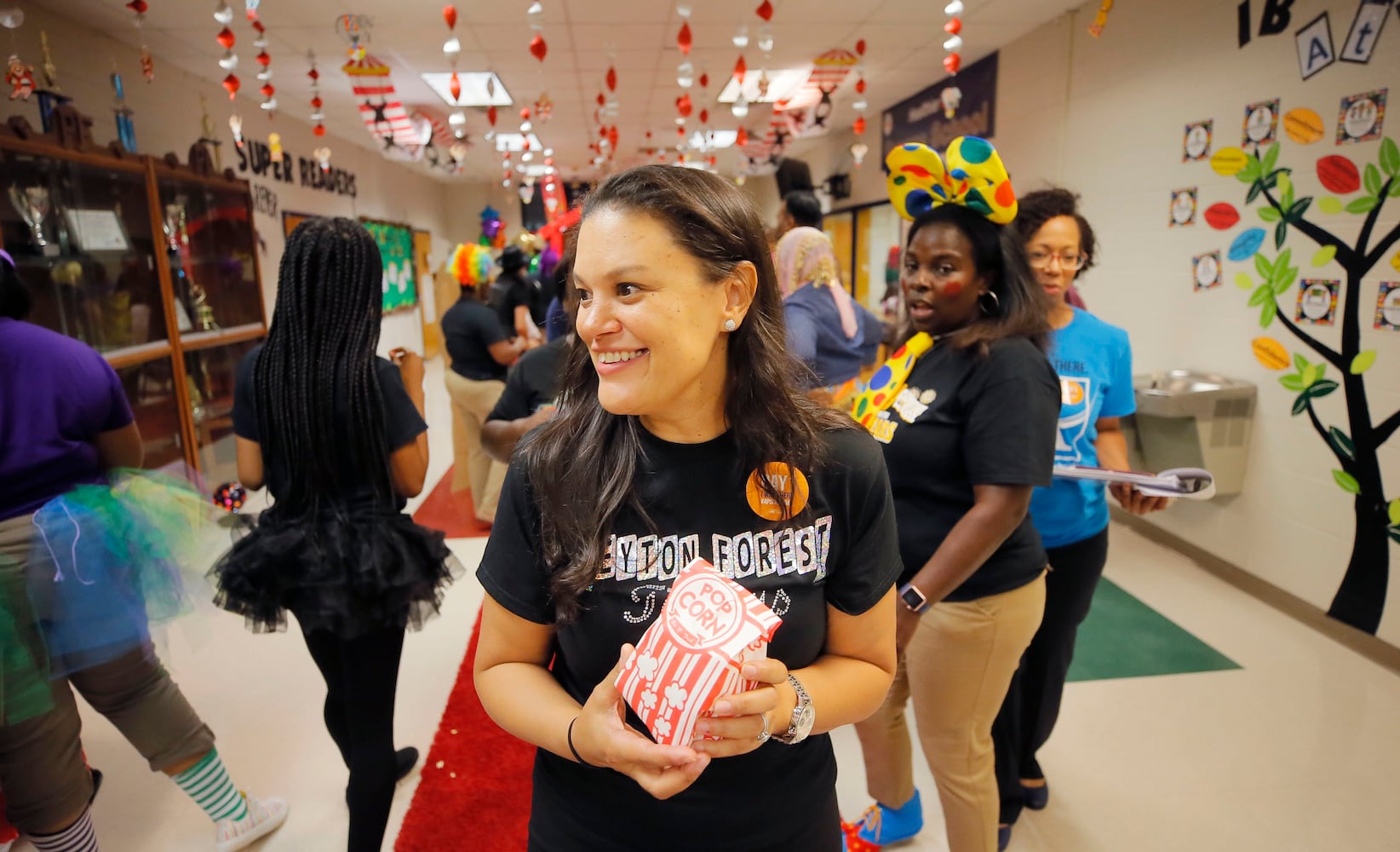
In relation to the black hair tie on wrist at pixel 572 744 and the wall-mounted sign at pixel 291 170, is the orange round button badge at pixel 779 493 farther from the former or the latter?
the wall-mounted sign at pixel 291 170

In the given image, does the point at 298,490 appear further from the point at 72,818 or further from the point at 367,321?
the point at 72,818

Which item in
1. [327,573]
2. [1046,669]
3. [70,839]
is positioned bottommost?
[70,839]

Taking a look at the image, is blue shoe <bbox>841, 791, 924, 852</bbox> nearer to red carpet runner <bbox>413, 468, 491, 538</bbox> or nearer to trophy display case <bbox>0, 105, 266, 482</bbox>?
red carpet runner <bbox>413, 468, 491, 538</bbox>

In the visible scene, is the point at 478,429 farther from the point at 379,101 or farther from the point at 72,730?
the point at 72,730

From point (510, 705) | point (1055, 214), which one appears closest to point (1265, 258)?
point (1055, 214)

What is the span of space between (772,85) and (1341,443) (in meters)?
5.09

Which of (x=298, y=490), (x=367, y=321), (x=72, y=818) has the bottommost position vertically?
(x=72, y=818)

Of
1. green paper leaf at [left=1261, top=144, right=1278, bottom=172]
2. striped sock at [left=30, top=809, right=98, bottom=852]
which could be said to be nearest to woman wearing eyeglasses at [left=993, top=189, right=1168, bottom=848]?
green paper leaf at [left=1261, top=144, right=1278, bottom=172]

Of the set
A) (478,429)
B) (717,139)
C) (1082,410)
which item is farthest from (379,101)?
(717,139)

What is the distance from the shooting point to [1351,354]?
116 inches

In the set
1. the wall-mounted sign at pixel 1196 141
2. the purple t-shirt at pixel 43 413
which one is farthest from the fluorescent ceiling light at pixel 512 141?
the purple t-shirt at pixel 43 413

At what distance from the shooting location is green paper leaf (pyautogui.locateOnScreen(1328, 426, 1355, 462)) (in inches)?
117

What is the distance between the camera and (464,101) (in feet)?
21.2

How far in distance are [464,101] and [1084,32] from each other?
4.87 metres
